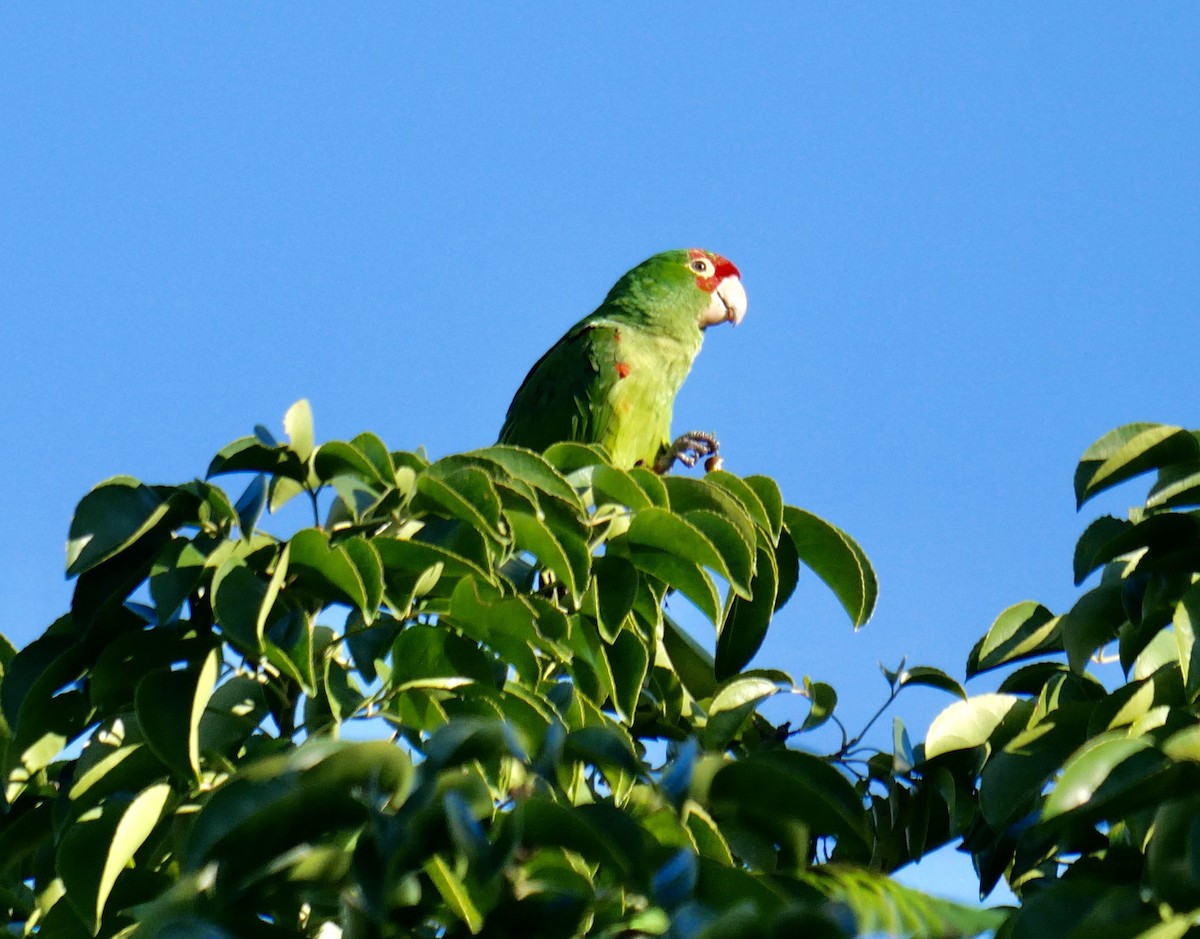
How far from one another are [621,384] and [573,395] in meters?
0.17

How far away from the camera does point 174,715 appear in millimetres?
1624

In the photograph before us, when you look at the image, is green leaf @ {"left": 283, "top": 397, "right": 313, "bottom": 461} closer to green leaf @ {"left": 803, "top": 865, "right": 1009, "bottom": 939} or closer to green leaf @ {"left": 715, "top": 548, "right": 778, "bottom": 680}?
green leaf @ {"left": 715, "top": 548, "right": 778, "bottom": 680}

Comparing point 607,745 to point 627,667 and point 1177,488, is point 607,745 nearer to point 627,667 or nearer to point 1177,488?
point 627,667

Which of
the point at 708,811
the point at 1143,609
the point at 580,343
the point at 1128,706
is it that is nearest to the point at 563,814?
the point at 708,811

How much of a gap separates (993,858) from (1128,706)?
0.33 m

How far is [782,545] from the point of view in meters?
2.25

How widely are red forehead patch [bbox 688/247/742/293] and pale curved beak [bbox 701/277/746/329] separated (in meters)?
0.02

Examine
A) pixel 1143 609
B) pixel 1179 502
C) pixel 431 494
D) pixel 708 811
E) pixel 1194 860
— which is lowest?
pixel 1194 860

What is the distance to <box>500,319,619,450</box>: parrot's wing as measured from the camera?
184 inches

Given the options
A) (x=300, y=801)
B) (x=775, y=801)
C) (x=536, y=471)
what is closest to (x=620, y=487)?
(x=536, y=471)

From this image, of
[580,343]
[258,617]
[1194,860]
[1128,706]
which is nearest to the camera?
[1194,860]

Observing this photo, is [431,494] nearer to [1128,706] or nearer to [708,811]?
[708,811]

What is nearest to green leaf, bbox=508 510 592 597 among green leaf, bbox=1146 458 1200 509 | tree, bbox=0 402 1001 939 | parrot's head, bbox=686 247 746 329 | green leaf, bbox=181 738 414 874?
tree, bbox=0 402 1001 939

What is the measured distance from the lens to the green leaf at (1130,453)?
6.23 feet
